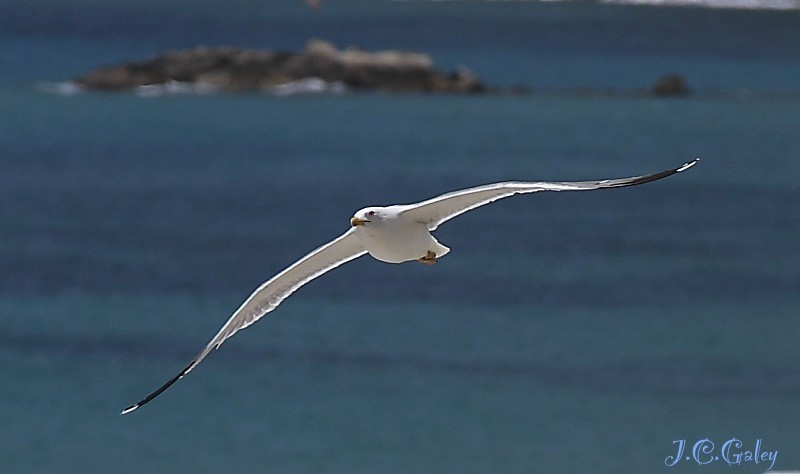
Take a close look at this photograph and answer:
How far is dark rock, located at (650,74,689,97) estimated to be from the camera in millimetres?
62969

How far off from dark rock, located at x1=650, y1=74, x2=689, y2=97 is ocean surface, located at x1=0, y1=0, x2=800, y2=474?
76 centimetres

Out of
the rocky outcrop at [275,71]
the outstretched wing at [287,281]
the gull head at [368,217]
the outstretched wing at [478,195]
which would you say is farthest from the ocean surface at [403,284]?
the gull head at [368,217]

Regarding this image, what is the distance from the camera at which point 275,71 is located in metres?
61.6

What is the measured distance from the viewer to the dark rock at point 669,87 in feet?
207

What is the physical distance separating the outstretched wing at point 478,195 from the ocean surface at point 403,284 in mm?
12484

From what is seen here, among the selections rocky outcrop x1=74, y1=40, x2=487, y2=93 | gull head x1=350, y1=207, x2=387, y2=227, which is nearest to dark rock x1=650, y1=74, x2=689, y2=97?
rocky outcrop x1=74, y1=40, x2=487, y2=93

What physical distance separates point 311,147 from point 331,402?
2453 cm

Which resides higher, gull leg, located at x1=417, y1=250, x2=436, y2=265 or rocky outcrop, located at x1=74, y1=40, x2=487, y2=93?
rocky outcrop, located at x1=74, y1=40, x2=487, y2=93

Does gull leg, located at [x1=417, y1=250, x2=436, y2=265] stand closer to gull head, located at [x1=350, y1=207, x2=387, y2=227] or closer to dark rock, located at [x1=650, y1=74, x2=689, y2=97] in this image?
gull head, located at [x1=350, y1=207, x2=387, y2=227]

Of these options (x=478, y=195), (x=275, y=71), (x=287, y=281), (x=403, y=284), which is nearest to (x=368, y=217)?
(x=478, y=195)

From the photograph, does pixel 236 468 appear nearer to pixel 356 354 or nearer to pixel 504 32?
pixel 356 354

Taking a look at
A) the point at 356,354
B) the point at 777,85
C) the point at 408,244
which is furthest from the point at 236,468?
the point at 777,85

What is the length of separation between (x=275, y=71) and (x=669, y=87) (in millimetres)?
15146

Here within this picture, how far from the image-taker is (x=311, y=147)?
165 ft
